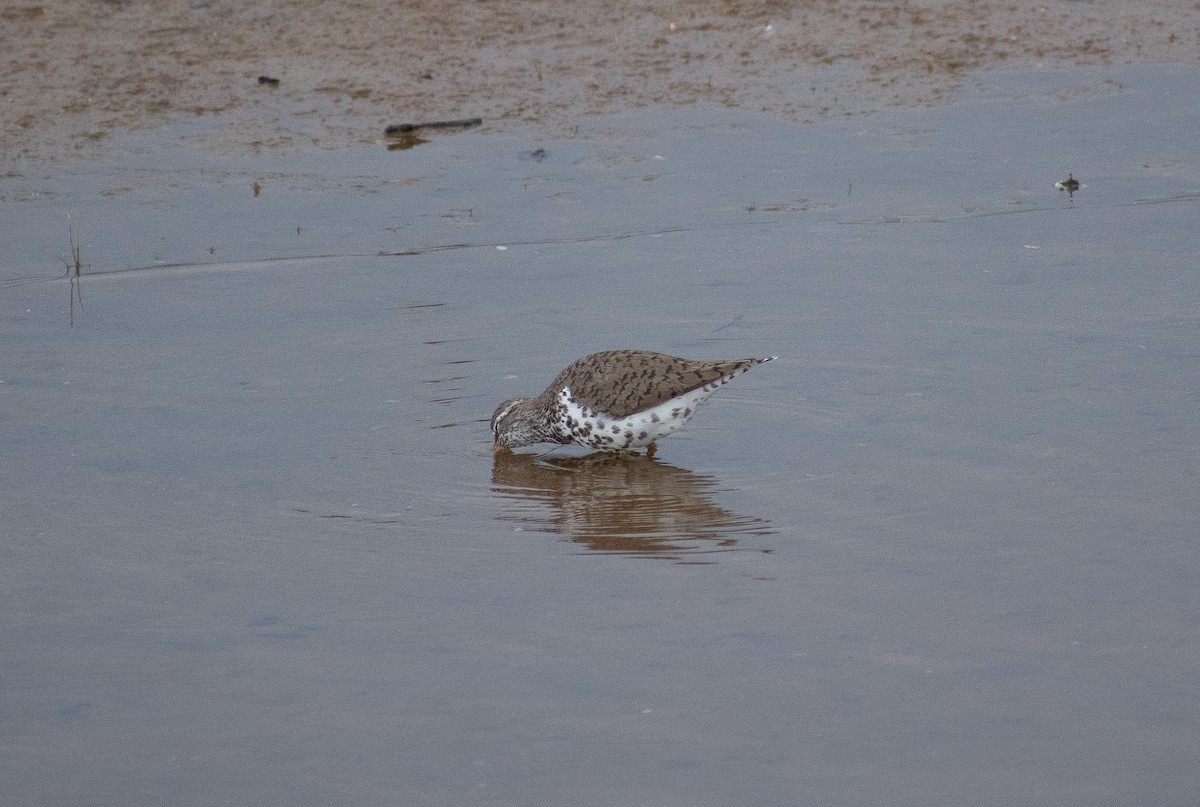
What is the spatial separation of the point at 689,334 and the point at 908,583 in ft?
11.7

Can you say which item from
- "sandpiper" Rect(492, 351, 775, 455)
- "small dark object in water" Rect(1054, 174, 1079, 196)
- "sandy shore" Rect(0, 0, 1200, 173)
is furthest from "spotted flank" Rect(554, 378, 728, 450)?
"sandy shore" Rect(0, 0, 1200, 173)

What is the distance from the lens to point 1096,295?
9.68 m

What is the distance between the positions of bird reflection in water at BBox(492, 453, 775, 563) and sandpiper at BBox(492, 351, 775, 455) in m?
0.17

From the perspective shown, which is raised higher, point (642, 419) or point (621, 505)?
point (642, 419)

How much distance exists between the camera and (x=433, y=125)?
13.6 m

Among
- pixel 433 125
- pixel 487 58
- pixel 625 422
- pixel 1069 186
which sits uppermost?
pixel 487 58

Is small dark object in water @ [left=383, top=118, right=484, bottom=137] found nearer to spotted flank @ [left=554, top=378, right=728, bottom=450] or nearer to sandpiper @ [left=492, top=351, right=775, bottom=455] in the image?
sandpiper @ [left=492, top=351, right=775, bottom=455]

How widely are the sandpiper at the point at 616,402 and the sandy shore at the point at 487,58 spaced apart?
18.3ft

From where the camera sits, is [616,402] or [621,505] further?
[616,402]

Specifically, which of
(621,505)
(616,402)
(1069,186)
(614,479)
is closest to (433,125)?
(1069,186)

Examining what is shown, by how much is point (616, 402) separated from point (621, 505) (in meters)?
0.73

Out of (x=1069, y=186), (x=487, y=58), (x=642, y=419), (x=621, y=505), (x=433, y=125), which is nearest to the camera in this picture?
(x=621, y=505)

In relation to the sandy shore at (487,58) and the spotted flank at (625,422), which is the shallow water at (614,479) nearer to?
the spotted flank at (625,422)

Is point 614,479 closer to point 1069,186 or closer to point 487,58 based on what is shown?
point 1069,186
